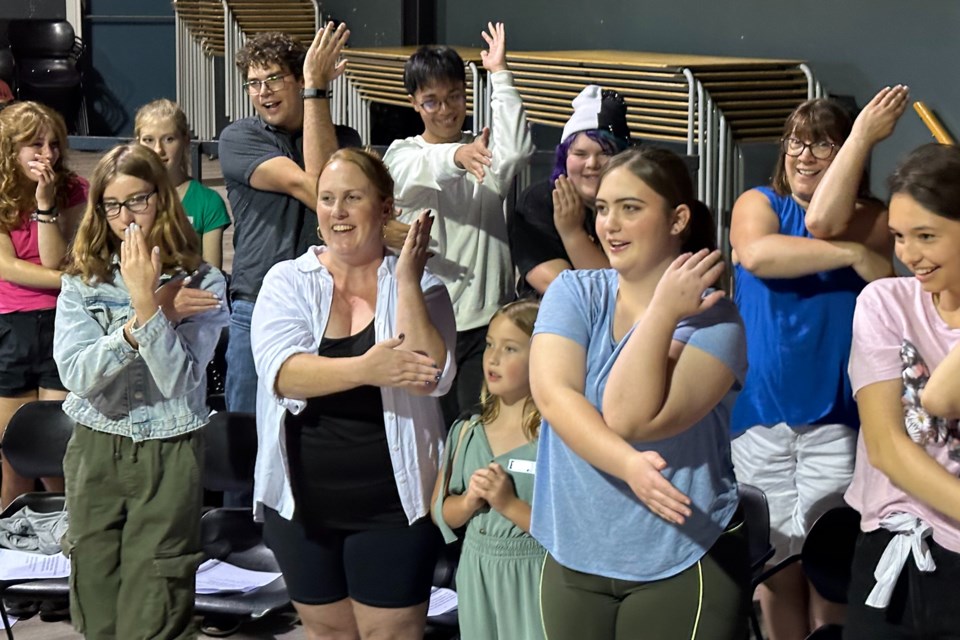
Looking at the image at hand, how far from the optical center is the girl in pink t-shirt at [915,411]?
2271 mm

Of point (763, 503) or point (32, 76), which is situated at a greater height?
point (32, 76)

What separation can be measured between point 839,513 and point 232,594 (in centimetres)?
167

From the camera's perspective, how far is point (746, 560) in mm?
2396

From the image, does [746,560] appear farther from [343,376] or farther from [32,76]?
[32,76]

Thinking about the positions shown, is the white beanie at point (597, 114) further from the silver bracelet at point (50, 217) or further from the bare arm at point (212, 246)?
the silver bracelet at point (50, 217)

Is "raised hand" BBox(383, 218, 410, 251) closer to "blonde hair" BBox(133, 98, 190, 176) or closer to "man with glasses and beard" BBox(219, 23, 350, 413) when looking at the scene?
"man with glasses and beard" BBox(219, 23, 350, 413)

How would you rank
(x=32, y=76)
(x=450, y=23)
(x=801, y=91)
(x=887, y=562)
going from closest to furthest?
(x=887, y=562) < (x=801, y=91) < (x=450, y=23) < (x=32, y=76)

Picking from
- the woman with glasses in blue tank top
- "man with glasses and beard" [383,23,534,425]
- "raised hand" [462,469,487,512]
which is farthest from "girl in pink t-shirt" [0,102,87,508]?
the woman with glasses in blue tank top

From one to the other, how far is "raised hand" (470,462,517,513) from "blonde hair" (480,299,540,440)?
0.59 feet

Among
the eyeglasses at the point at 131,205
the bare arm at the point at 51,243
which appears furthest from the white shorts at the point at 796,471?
the bare arm at the point at 51,243

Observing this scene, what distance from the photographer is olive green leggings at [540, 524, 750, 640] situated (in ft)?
7.61

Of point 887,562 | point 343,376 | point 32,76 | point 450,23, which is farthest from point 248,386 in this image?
point 32,76

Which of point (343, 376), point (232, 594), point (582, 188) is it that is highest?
point (582, 188)

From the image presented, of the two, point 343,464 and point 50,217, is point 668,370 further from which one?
point 50,217
